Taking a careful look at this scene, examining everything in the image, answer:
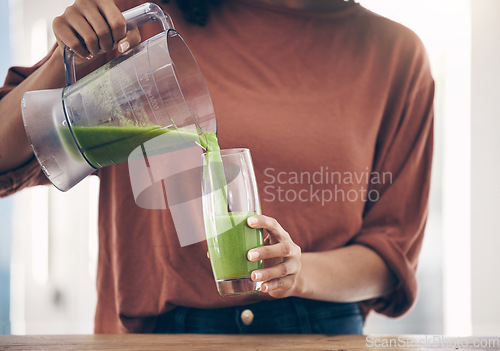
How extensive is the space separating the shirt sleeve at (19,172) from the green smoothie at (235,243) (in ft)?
2.06

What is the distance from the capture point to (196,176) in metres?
1.30

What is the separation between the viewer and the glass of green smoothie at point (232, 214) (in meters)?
1.01

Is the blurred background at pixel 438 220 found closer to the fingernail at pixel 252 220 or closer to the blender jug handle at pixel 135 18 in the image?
the blender jug handle at pixel 135 18

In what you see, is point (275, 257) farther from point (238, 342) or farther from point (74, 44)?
point (74, 44)

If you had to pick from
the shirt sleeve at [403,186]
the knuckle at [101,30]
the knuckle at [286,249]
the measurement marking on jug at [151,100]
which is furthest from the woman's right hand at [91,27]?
the shirt sleeve at [403,186]

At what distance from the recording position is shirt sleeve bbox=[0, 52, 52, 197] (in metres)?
1.37

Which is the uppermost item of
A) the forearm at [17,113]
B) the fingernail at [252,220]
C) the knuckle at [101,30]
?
the knuckle at [101,30]

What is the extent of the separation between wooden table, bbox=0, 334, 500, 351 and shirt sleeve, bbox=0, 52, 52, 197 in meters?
0.39
